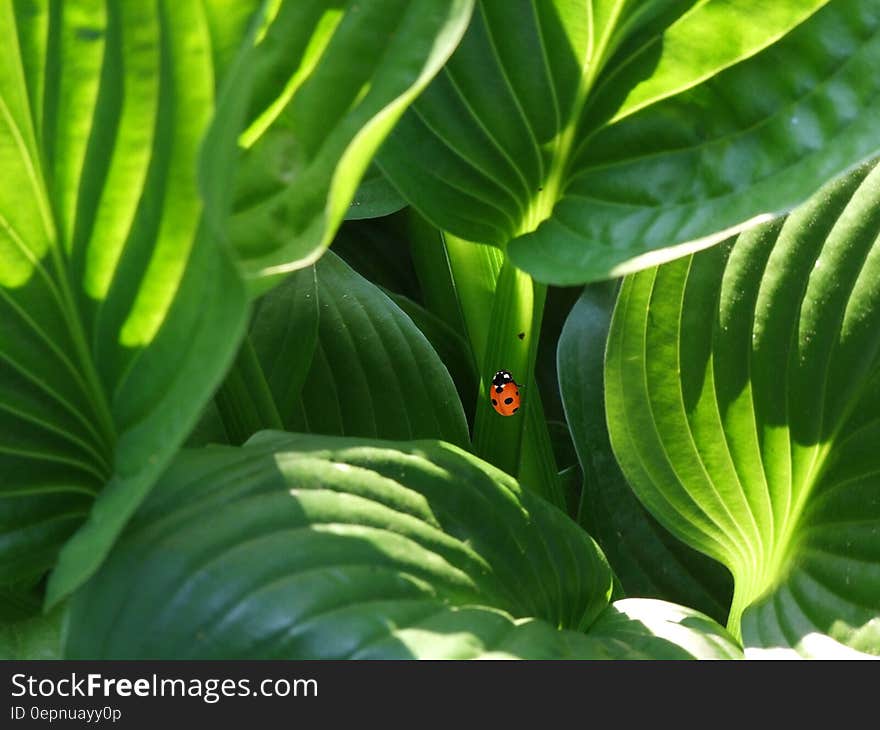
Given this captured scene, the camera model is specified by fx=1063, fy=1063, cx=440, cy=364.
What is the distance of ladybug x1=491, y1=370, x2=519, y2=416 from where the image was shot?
0.77 meters

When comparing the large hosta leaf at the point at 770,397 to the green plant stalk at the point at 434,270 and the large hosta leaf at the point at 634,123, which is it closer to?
the large hosta leaf at the point at 634,123

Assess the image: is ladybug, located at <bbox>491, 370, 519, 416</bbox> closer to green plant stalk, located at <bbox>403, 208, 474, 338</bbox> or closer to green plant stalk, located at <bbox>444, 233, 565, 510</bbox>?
green plant stalk, located at <bbox>444, 233, 565, 510</bbox>

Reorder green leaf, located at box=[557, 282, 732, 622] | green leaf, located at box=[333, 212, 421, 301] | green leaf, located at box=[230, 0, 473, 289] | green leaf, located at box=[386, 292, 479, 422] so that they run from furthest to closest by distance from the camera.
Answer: green leaf, located at box=[333, 212, 421, 301] → green leaf, located at box=[386, 292, 479, 422] → green leaf, located at box=[557, 282, 732, 622] → green leaf, located at box=[230, 0, 473, 289]

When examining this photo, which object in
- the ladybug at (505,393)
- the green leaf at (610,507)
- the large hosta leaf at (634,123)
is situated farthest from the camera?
the green leaf at (610,507)

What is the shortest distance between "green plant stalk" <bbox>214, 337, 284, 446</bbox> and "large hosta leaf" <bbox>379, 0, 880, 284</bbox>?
0.16 m

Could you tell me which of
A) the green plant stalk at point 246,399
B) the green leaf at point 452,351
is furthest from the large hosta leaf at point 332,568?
the green leaf at point 452,351

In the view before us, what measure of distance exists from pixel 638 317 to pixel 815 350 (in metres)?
0.12

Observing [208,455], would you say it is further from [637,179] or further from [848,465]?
[848,465]

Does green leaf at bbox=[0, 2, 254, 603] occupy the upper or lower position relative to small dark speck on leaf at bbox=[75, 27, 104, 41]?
lower

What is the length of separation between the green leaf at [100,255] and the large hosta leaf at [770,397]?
1.18 feet

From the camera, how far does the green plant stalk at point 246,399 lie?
0.72 m

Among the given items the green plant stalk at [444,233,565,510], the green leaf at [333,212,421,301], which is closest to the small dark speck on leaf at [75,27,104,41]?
the green plant stalk at [444,233,565,510]

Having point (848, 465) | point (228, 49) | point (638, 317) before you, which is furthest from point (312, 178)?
point (848, 465)

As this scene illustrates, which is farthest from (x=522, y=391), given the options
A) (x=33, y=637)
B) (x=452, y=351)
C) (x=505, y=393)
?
(x=33, y=637)
